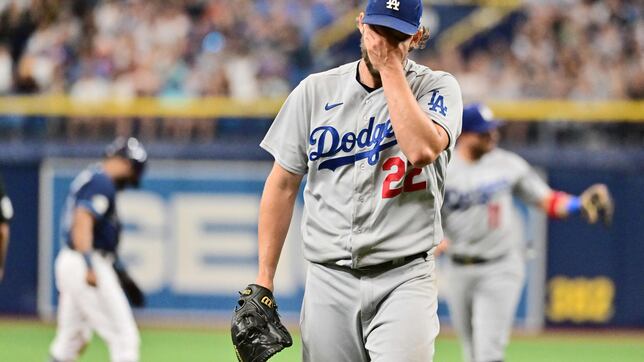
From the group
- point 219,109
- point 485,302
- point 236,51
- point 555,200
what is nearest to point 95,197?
point 485,302

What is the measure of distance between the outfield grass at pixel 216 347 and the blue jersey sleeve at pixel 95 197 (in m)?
2.42

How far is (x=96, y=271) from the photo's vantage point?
786 centimetres

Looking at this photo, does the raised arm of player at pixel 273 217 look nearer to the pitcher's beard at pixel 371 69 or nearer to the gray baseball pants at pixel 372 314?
the gray baseball pants at pixel 372 314

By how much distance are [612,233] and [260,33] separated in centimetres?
504

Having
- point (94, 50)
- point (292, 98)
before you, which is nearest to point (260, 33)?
point (94, 50)

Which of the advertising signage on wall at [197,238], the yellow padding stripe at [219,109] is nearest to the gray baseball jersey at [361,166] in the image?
the advertising signage on wall at [197,238]

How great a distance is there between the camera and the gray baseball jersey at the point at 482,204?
7.99 metres

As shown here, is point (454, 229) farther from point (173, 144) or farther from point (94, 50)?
point (94, 50)

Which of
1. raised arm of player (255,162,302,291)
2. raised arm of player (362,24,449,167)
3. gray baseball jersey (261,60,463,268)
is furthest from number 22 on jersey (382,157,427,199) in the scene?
raised arm of player (255,162,302,291)

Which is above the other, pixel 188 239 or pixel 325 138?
pixel 325 138

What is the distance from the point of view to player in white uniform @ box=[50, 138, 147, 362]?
308 inches

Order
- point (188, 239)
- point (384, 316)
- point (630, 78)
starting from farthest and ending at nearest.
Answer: point (630, 78) → point (188, 239) → point (384, 316)

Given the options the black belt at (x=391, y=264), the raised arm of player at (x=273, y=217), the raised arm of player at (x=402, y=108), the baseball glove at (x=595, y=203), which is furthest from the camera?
the baseball glove at (x=595, y=203)

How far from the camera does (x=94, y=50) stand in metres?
13.8
